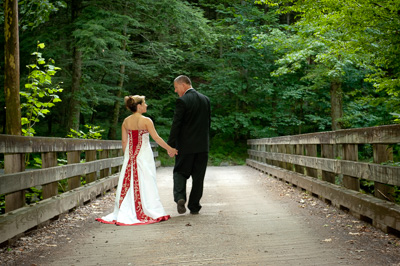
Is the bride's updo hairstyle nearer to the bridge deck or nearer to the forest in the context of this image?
the forest

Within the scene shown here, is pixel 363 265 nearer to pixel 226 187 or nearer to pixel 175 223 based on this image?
pixel 175 223

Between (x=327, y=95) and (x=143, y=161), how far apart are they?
47.9ft

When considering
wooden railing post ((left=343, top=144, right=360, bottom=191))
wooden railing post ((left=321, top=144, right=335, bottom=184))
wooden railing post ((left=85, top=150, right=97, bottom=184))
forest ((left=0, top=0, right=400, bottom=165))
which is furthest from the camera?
forest ((left=0, top=0, right=400, bottom=165))

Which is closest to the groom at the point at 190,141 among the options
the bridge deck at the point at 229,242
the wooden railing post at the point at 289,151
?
the bridge deck at the point at 229,242

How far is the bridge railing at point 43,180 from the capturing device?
399cm

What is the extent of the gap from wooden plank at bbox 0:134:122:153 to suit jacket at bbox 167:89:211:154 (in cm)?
156

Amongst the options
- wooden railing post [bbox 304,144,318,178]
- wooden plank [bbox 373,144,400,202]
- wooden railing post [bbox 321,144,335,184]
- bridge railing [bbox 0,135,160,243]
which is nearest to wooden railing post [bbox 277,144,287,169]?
wooden railing post [bbox 304,144,318,178]

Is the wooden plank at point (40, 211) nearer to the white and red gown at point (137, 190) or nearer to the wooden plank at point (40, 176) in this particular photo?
the wooden plank at point (40, 176)

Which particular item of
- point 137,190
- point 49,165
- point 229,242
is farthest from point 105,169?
point 229,242

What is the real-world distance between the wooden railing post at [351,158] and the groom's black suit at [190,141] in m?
2.04

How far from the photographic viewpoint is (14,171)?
13.9ft

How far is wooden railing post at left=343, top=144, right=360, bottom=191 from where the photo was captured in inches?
211

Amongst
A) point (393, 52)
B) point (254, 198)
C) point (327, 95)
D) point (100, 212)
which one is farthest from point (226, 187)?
point (327, 95)

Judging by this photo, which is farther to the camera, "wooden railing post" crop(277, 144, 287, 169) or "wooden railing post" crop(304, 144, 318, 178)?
"wooden railing post" crop(277, 144, 287, 169)
